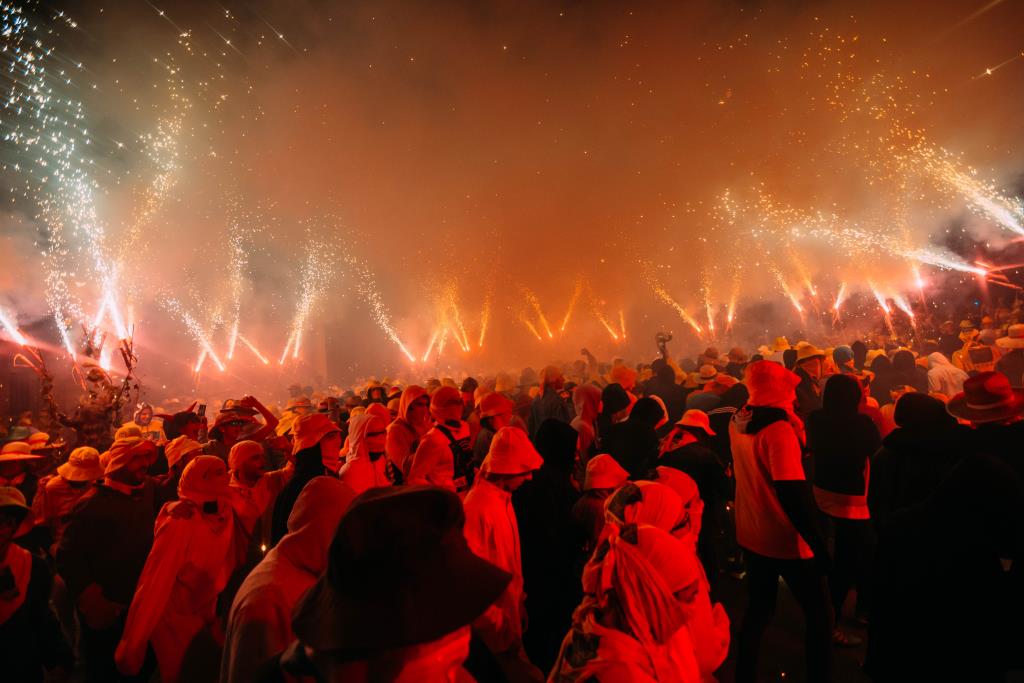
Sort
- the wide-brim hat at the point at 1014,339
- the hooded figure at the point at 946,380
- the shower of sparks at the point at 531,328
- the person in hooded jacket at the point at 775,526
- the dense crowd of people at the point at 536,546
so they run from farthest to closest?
the shower of sparks at the point at 531,328 → the wide-brim hat at the point at 1014,339 → the hooded figure at the point at 946,380 → the person in hooded jacket at the point at 775,526 → the dense crowd of people at the point at 536,546

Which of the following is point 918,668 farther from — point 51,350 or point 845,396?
point 51,350

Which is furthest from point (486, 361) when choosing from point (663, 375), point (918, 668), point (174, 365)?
point (918, 668)

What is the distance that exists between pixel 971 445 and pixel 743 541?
1455 mm

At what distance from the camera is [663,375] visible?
810 cm

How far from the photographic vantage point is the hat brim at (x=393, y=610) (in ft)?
3.48

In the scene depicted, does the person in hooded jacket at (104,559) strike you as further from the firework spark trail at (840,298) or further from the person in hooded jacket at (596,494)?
the firework spark trail at (840,298)

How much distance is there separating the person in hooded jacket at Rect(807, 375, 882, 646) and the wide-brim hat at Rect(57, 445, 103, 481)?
600cm

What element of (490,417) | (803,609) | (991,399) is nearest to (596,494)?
(803,609)

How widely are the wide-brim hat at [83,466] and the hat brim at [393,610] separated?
457 centimetres

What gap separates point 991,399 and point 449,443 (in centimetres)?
373

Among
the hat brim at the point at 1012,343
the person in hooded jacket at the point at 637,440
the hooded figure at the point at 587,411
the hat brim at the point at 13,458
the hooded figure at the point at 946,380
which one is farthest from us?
the hat brim at the point at 1012,343

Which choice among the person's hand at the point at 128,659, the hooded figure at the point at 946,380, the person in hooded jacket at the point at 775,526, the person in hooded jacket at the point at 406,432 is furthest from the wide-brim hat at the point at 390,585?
the hooded figure at the point at 946,380

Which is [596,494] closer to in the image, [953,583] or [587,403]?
[953,583]

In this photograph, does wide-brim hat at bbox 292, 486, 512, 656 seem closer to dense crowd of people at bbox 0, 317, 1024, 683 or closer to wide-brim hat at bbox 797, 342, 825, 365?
dense crowd of people at bbox 0, 317, 1024, 683
